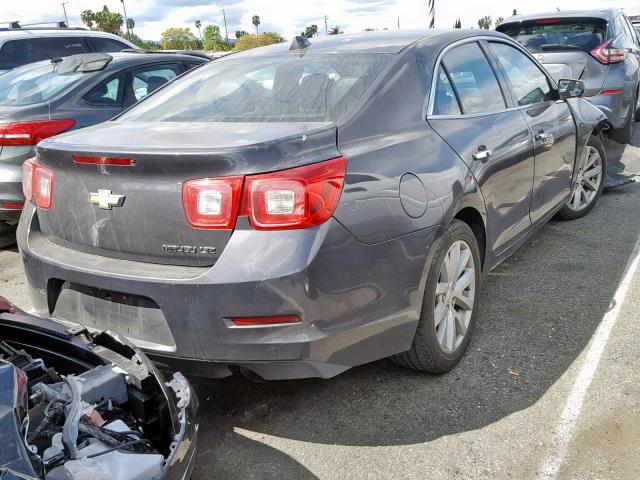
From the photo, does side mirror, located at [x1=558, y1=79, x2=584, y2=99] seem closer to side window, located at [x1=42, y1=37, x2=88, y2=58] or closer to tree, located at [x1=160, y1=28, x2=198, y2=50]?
side window, located at [x1=42, y1=37, x2=88, y2=58]

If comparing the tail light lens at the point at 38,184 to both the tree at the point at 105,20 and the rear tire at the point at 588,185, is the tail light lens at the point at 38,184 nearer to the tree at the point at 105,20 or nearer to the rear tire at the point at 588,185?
the rear tire at the point at 588,185

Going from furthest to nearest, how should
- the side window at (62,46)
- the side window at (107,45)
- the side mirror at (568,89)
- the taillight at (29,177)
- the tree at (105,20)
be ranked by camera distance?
the tree at (105,20), the side window at (107,45), the side window at (62,46), the side mirror at (568,89), the taillight at (29,177)

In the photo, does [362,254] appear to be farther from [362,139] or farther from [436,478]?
[436,478]

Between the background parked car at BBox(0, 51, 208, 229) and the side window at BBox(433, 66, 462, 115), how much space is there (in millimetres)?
3051

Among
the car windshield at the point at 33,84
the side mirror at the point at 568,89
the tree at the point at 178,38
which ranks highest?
the car windshield at the point at 33,84

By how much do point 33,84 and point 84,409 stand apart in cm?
443

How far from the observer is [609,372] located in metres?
3.00

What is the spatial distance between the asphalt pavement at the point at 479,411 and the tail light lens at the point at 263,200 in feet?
3.16

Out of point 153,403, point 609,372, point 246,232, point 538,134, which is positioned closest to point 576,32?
point 538,134

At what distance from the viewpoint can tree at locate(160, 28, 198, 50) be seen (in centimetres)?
7757

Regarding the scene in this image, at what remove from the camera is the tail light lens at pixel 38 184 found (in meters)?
2.70

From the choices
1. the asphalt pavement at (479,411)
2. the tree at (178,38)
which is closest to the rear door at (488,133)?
the asphalt pavement at (479,411)

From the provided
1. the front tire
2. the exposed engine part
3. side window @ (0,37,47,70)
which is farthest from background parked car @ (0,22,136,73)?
the exposed engine part

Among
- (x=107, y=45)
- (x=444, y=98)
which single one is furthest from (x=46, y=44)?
(x=444, y=98)
